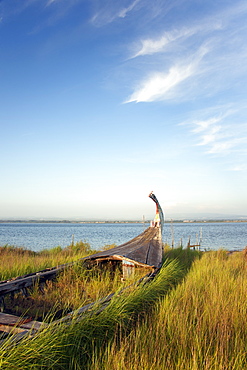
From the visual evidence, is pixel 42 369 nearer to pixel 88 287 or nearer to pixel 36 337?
pixel 36 337

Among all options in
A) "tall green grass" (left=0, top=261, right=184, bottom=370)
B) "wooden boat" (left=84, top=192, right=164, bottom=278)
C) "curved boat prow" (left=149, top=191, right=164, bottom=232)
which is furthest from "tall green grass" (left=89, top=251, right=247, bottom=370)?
"curved boat prow" (left=149, top=191, right=164, bottom=232)

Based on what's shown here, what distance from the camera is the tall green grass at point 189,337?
2.91 metres

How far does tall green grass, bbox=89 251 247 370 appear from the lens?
115 inches

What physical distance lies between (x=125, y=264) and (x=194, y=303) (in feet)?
8.99

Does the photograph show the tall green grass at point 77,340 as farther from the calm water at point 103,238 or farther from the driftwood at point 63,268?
the calm water at point 103,238

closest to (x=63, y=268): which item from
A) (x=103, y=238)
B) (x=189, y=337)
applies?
(x=189, y=337)

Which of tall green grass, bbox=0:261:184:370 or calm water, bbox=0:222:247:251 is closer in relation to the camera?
tall green grass, bbox=0:261:184:370

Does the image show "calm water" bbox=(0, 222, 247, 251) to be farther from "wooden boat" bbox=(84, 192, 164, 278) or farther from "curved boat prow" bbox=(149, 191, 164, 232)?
"wooden boat" bbox=(84, 192, 164, 278)

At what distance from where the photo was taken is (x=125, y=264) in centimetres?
730

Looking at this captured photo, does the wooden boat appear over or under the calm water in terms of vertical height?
over

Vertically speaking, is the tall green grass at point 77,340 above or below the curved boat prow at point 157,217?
below

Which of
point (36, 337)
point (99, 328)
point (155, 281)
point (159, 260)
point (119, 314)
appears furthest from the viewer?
point (159, 260)

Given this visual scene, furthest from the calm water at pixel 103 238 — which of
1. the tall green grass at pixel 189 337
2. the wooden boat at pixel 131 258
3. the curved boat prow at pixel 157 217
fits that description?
the tall green grass at pixel 189 337

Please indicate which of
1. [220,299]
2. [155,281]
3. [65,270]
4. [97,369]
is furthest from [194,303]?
[65,270]
